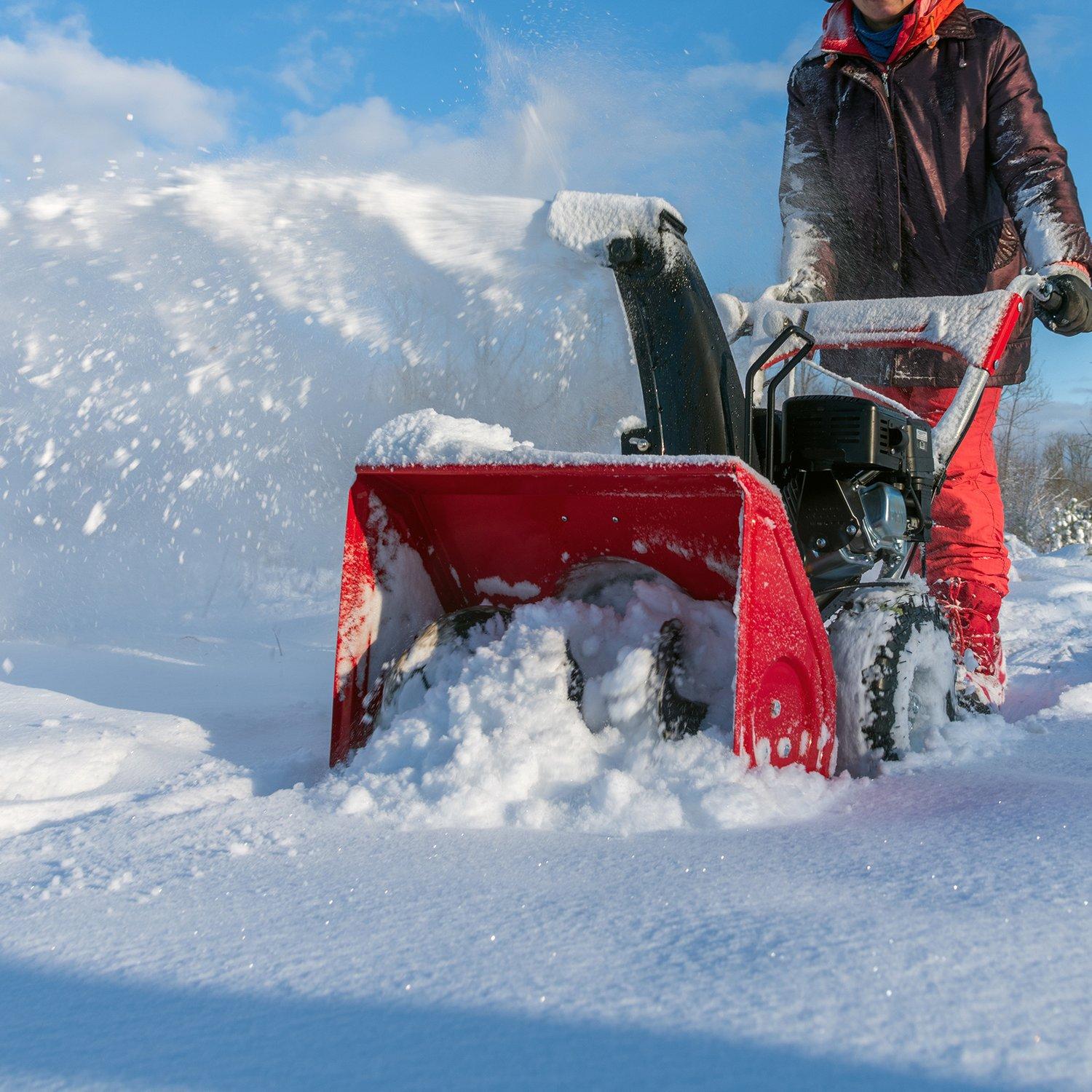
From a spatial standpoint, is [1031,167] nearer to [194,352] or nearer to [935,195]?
[935,195]

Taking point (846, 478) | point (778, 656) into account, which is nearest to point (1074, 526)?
point (846, 478)

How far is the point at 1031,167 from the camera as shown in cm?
251

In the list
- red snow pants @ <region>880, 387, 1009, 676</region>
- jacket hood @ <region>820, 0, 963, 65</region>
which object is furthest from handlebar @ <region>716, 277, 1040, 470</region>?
jacket hood @ <region>820, 0, 963, 65</region>

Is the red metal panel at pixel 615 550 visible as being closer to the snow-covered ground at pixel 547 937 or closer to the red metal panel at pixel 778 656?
the red metal panel at pixel 778 656

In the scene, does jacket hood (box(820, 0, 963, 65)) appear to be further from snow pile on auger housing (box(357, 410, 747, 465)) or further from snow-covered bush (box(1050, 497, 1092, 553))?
snow-covered bush (box(1050, 497, 1092, 553))

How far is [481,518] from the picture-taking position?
2.01 m

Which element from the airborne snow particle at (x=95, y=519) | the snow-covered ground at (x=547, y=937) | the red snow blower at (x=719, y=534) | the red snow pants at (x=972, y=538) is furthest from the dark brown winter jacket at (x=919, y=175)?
the airborne snow particle at (x=95, y=519)

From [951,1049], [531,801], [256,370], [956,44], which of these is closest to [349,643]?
[531,801]

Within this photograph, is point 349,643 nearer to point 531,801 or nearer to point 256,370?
point 531,801

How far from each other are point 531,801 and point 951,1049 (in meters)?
0.82

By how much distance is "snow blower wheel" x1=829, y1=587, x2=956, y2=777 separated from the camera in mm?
1732

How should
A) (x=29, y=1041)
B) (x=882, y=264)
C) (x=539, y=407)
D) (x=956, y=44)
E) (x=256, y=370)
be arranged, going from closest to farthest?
1. (x=29, y=1041)
2. (x=956, y=44)
3. (x=882, y=264)
4. (x=256, y=370)
5. (x=539, y=407)

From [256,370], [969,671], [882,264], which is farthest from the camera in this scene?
[256,370]

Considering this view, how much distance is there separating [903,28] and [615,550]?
6.31ft
